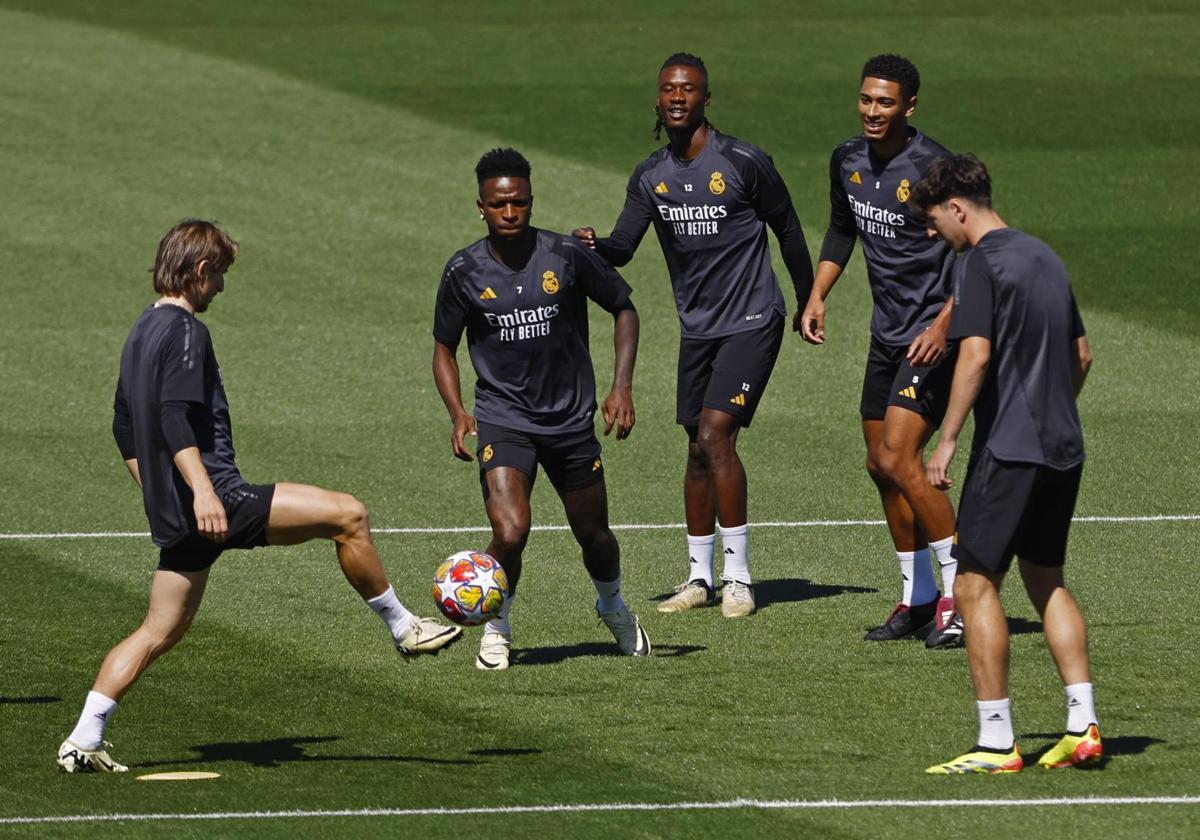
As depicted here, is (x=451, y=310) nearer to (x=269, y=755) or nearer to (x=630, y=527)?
(x=269, y=755)

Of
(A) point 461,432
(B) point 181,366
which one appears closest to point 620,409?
(A) point 461,432

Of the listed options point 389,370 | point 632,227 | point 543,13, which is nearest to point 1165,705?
point 632,227

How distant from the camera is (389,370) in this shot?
62.6 feet

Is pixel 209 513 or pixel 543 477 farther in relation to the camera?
pixel 543 477

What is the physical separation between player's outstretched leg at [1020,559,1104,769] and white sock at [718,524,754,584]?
356 centimetres

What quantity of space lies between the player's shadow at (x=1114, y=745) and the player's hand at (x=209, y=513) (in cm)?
341

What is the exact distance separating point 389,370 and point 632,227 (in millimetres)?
7150

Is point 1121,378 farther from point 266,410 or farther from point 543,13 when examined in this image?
point 543,13

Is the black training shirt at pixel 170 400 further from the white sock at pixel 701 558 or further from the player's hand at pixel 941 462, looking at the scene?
the white sock at pixel 701 558

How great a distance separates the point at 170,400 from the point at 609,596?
297 cm

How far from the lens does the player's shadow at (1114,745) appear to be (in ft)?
28.1

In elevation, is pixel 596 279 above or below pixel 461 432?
above

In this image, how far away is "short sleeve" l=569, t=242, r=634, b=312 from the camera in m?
10.7

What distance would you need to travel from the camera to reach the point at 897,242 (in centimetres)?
1126
